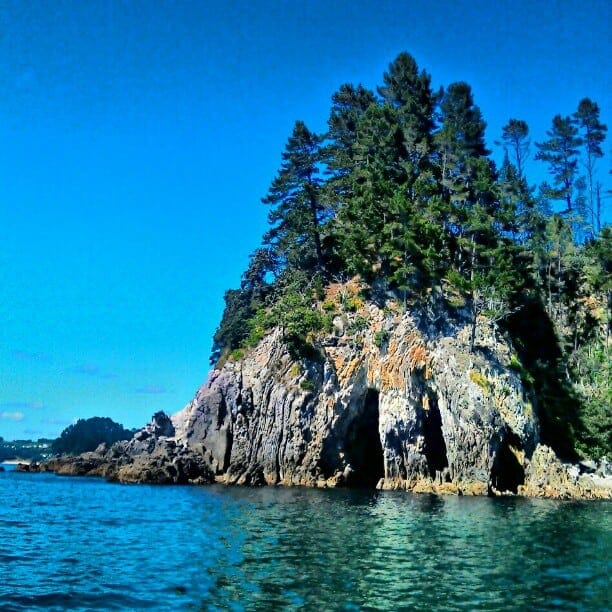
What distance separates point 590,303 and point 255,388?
1411 inches

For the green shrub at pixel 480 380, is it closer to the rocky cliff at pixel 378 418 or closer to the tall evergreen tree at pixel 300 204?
the rocky cliff at pixel 378 418

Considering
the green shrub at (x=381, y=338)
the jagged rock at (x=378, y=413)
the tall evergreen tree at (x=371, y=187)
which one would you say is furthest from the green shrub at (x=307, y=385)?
the tall evergreen tree at (x=371, y=187)

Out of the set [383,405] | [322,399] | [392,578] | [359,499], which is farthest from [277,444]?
[392,578]

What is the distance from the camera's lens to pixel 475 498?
43.9 m

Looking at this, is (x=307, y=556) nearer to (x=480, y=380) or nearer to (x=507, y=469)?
(x=480, y=380)

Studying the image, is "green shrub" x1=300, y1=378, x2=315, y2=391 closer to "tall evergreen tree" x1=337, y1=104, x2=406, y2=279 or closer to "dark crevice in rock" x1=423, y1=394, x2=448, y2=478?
"dark crevice in rock" x1=423, y1=394, x2=448, y2=478

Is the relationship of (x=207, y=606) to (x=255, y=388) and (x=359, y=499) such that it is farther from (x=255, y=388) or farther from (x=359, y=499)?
(x=255, y=388)

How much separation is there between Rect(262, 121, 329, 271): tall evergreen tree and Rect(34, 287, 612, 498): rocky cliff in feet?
22.6

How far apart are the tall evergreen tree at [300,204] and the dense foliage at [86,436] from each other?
96793mm

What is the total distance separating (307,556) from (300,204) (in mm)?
50345

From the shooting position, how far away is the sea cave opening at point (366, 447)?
5581cm

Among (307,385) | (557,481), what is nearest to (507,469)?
(557,481)

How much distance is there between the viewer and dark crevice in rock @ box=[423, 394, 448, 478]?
173 feet

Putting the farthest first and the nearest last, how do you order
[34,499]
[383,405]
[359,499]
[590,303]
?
[590,303], [383,405], [34,499], [359,499]
